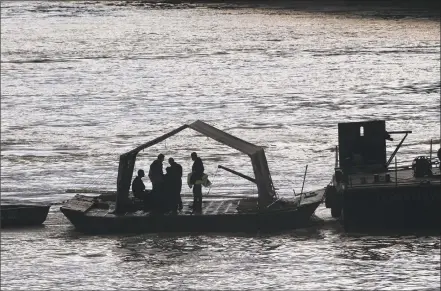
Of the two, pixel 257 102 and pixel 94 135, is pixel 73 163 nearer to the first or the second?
pixel 94 135

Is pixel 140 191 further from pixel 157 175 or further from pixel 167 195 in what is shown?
pixel 157 175

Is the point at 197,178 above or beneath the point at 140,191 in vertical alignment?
above

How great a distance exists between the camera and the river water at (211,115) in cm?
2969

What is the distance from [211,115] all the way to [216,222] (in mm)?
28615

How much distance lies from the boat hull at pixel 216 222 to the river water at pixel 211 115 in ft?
0.90

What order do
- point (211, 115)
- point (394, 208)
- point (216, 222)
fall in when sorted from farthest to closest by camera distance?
point (211, 115) < point (216, 222) < point (394, 208)

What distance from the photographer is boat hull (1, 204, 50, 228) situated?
33719 mm

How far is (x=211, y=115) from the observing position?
2362 inches

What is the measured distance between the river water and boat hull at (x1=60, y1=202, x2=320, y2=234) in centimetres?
27

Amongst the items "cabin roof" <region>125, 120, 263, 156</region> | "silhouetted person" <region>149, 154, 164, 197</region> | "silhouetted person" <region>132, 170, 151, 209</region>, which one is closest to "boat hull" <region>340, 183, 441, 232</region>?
"cabin roof" <region>125, 120, 263, 156</region>

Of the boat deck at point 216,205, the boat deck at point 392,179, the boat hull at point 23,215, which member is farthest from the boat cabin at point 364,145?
the boat hull at point 23,215

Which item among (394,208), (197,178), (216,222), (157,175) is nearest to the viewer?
(394,208)

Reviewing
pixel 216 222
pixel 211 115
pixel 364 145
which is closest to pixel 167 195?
pixel 216 222

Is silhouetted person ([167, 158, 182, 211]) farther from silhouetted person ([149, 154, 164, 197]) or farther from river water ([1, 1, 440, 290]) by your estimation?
river water ([1, 1, 440, 290])
